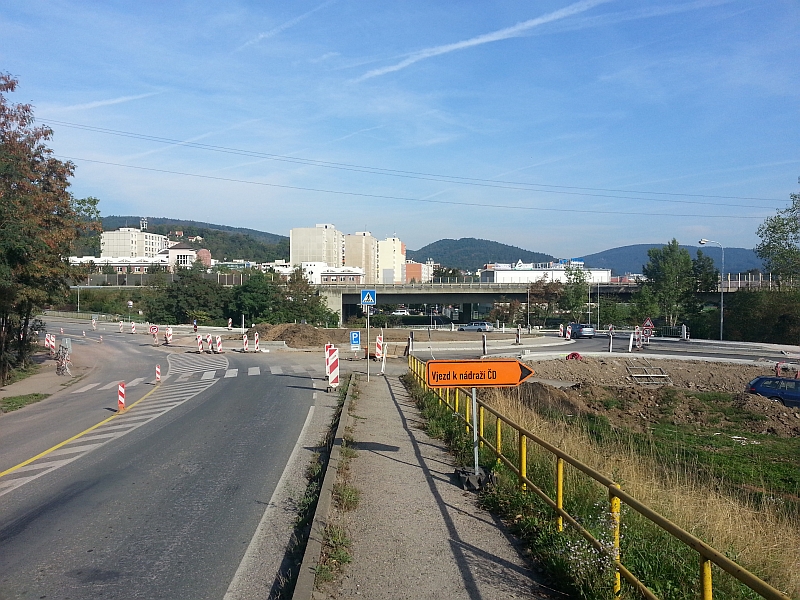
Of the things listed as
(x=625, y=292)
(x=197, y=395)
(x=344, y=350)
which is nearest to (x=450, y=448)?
(x=197, y=395)

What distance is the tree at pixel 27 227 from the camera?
23328 millimetres

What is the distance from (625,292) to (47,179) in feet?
289

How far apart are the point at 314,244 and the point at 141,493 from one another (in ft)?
576

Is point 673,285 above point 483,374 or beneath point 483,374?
above

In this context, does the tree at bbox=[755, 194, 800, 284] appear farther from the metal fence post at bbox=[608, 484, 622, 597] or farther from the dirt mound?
the metal fence post at bbox=[608, 484, 622, 597]

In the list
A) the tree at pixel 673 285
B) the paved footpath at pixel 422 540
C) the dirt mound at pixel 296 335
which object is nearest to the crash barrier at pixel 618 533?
the paved footpath at pixel 422 540

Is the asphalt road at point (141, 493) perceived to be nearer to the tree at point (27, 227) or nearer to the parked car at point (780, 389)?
the tree at point (27, 227)

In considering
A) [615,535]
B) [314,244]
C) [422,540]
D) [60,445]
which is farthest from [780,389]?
[314,244]

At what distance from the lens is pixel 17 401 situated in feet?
74.5

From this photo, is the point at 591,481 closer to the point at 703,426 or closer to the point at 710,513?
the point at 710,513

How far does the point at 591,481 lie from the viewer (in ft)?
27.4

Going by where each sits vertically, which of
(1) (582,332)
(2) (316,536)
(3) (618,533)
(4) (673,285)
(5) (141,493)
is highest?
(4) (673,285)

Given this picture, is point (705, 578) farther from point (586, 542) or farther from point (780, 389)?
point (780, 389)

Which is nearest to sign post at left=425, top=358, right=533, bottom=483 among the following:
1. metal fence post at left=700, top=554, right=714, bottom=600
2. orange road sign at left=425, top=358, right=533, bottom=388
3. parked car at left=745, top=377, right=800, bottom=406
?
orange road sign at left=425, top=358, right=533, bottom=388
